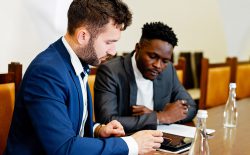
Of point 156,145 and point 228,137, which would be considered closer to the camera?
point 156,145

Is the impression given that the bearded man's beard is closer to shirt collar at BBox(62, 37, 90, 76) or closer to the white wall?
shirt collar at BBox(62, 37, 90, 76)

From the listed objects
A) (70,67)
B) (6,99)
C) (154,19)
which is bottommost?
(6,99)

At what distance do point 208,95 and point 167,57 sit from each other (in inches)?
40.2

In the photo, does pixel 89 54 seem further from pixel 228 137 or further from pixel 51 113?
pixel 228 137

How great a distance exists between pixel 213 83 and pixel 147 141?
1749mm

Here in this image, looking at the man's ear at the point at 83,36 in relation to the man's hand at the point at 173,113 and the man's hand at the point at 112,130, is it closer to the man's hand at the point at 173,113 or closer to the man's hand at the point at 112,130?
the man's hand at the point at 112,130

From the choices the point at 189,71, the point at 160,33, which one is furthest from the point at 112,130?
the point at 189,71

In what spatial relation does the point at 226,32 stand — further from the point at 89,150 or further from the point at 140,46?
the point at 89,150

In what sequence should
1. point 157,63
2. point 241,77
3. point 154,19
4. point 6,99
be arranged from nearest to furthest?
1. point 6,99
2. point 157,63
3. point 241,77
4. point 154,19

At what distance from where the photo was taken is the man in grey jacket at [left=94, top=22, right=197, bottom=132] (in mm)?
1884

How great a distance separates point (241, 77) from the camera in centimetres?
343

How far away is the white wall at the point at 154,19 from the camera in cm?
269

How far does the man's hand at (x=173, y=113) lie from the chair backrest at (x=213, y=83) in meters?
0.97

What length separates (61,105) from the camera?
48.2 inches
